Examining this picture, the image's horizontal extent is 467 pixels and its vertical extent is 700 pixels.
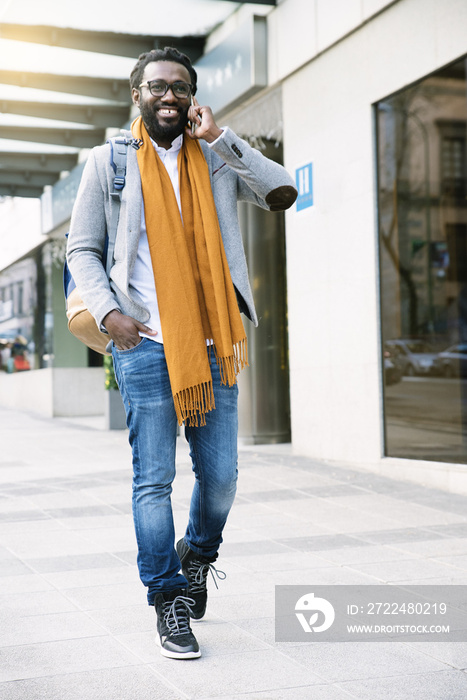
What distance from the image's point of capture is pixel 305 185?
8.67m

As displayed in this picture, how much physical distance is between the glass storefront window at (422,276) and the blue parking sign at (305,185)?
94 centimetres

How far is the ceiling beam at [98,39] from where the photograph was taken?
10.3 m

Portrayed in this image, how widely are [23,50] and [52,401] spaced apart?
8.50 m

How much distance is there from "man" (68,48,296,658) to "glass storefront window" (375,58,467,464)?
451cm

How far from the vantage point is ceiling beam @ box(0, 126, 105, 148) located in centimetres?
1404

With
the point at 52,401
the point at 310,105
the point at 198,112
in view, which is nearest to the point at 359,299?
the point at 310,105

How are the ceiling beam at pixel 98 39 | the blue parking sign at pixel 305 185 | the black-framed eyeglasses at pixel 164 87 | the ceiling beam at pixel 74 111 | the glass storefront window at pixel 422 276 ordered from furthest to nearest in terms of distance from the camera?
1. the ceiling beam at pixel 74 111
2. the ceiling beam at pixel 98 39
3. the blue parking sign at pixel 305 185
4. the glass storefront window at pixel 422 276
5. the black-framed eyeglasses at pixel 164 87

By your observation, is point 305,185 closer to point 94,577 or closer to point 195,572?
point 94,577

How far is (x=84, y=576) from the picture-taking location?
14.1 feet

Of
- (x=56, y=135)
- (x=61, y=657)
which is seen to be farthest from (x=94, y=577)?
(x=56, y=135)

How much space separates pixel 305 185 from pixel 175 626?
617 cm

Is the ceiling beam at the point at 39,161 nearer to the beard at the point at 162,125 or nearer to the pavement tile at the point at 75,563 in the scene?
the pavement tile at the point at 75,563

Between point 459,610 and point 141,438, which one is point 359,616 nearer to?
point 459,610

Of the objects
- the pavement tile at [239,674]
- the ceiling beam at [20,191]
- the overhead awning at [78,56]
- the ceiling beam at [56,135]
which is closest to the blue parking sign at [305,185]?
the overhead awning at [78,56]
